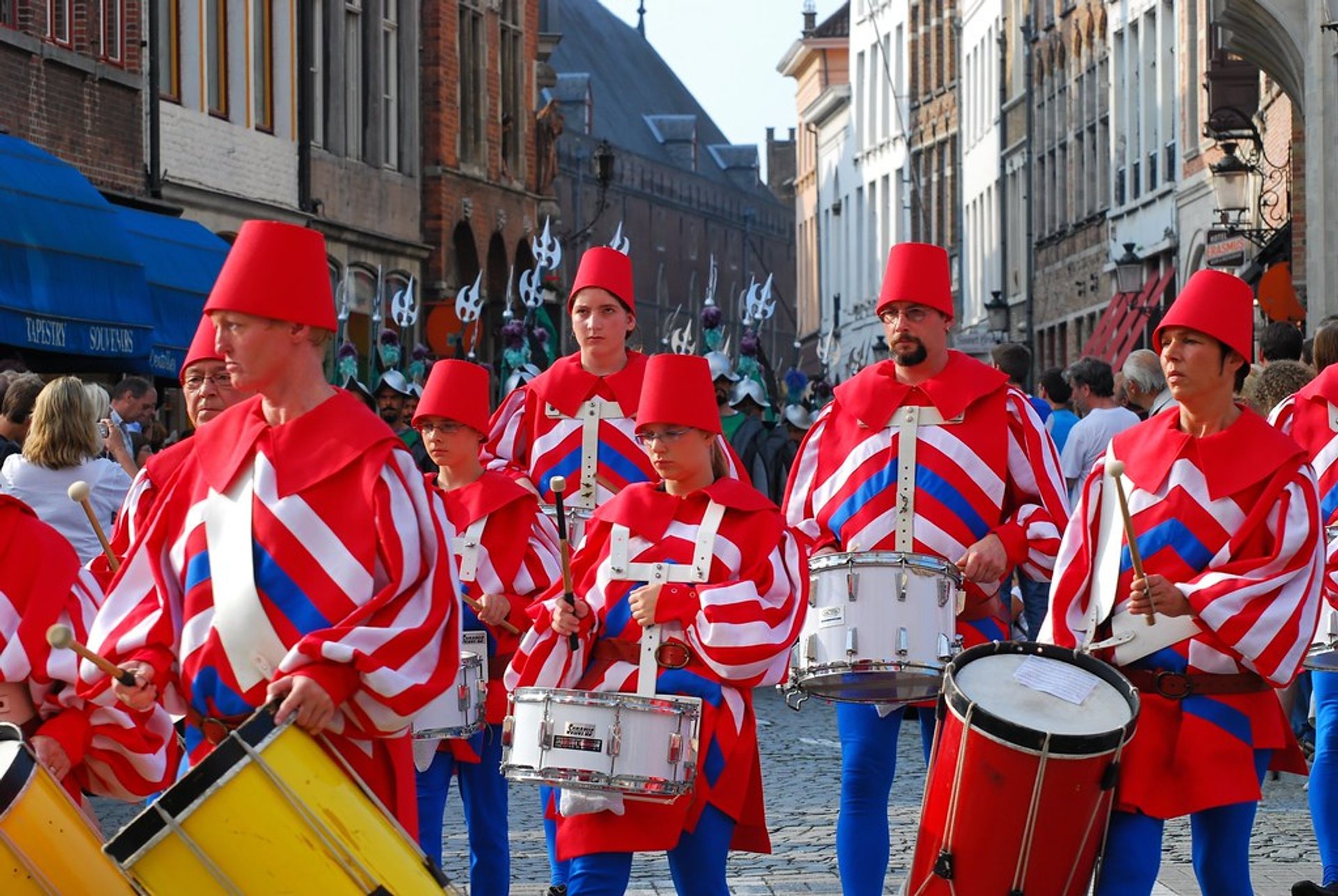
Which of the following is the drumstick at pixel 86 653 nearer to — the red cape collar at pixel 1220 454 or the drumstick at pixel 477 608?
the red cape collar at pixel 1220 454

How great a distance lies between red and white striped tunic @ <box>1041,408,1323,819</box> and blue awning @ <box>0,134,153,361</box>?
45.9 ft

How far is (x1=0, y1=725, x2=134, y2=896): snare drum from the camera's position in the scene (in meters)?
5.61

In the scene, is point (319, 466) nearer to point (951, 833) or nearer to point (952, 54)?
point (951, 833)

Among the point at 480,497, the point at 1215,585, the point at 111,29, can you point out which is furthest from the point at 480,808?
the point at 111,29

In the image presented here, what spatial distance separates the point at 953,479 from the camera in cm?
905

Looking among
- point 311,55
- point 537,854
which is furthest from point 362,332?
point 537,854

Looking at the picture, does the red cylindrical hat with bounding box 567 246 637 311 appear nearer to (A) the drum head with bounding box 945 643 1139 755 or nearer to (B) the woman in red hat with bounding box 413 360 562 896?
(B) the woman in red hat with bounding box 413 360 562 896

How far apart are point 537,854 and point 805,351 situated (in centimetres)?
9696

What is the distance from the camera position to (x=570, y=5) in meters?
112

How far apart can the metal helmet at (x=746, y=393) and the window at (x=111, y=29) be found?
8.71 metres

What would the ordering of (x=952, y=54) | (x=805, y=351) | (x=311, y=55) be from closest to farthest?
(x=311, y=55) → (x=952, y=54) → (x=805, y=351)

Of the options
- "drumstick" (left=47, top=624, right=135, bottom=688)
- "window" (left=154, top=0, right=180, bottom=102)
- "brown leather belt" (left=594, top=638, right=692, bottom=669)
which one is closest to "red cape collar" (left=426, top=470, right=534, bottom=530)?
"brown leather belt" (left=594, top=638, right=692, bottom=669)

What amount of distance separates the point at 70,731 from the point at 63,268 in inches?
618

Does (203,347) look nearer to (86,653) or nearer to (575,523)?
(86,653)
